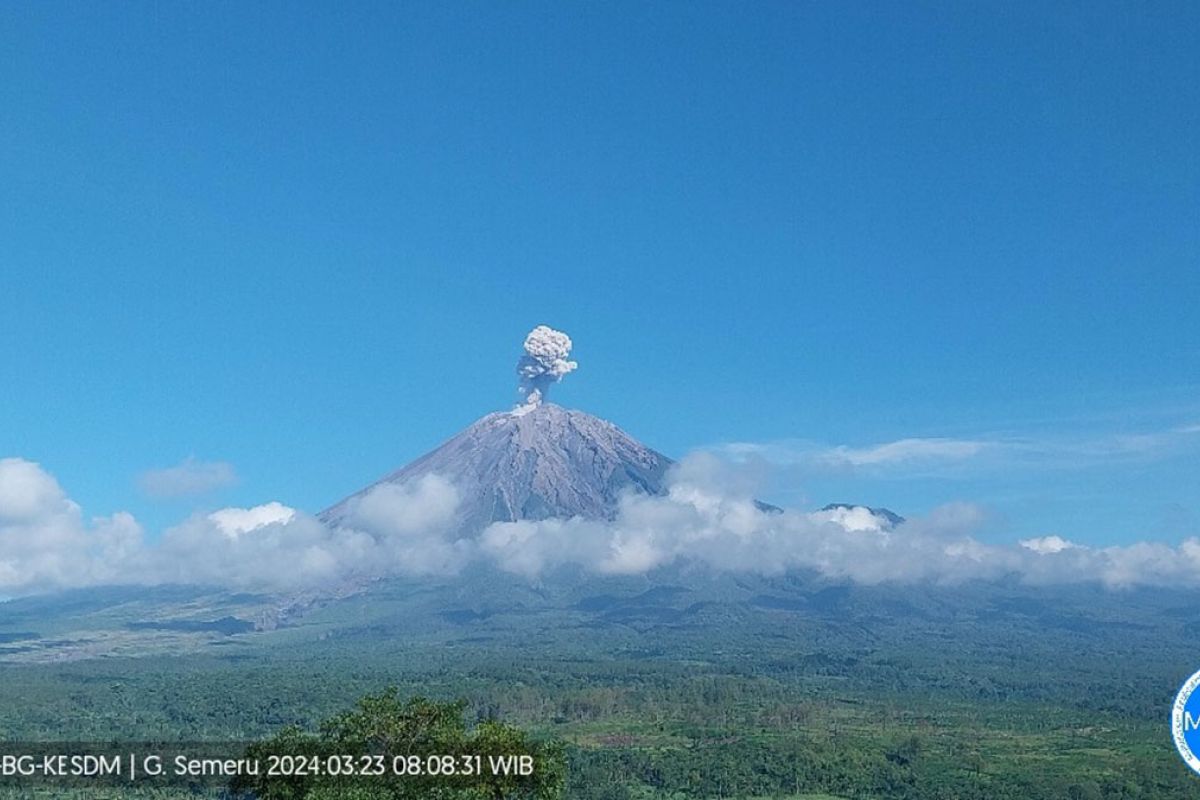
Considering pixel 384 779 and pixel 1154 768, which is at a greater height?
pixel 384 779

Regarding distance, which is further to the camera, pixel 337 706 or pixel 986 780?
pixel 337 706

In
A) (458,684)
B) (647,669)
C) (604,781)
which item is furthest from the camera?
(647,669)

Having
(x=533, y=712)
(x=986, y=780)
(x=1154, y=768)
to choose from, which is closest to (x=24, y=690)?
(x=533, y=712)

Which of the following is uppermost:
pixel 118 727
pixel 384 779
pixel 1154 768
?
pixel 384 779

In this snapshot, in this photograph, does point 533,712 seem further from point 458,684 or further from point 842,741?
point 842,741

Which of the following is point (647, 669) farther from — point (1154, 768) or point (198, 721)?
point (1154, 768)

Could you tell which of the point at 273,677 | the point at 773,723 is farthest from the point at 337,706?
the point at 773,723

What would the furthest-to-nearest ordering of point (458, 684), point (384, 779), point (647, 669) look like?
point (647, 669)
point (458, 684)
point (384, 779)
